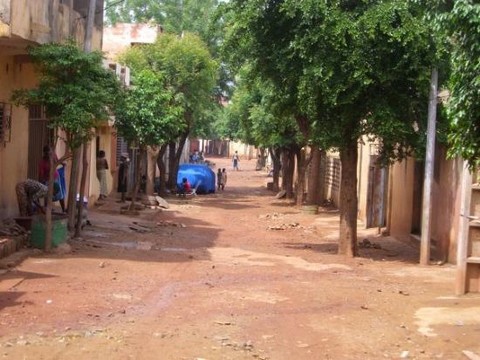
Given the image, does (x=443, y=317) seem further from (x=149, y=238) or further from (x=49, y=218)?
(x=149, y=238)

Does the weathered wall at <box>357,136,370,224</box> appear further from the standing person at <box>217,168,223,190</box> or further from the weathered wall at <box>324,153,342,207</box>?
the standing person at <box>217,168,223,190</box>

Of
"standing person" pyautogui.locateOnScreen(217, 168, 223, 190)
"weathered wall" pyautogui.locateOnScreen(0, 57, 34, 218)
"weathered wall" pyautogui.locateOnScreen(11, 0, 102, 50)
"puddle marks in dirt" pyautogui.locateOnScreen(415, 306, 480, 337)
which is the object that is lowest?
"puddle marks in dirt" pyautogui.locateOnScreen(415, 306, 480, 337)

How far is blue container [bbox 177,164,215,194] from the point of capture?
34594 mm

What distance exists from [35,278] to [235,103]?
79.0ft

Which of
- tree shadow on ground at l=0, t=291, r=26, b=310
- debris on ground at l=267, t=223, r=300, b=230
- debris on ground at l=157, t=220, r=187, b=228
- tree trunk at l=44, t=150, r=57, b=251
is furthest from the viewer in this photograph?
debris on ground at l=267, t=223, r=300, b=230

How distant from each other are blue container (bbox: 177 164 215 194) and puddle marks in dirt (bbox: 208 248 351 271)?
20204 mm

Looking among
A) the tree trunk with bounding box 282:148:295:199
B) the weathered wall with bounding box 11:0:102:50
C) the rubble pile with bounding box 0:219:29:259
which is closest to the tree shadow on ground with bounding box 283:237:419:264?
the rubble pile with bounding box 0:219:29:259

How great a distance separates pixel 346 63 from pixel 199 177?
916 inches

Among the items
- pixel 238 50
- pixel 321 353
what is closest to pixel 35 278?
pixel 321 353

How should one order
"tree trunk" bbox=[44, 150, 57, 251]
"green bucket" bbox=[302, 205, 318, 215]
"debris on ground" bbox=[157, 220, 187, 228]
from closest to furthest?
"tree trunk" bbox=[44, 150, 57, 251]
"debris on ground" bbox=[157, 220, 187, 228]
"green bucket" bbox=[302, 205, 318, 215]

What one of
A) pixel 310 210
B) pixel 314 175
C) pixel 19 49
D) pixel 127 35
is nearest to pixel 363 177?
pixel 310 210

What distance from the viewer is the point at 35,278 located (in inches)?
383

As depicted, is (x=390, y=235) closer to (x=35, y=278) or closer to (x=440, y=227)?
(x=440, y=227)

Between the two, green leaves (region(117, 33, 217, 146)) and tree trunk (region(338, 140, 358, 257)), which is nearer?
tree trunk (region(338, 140, 358, 257))
